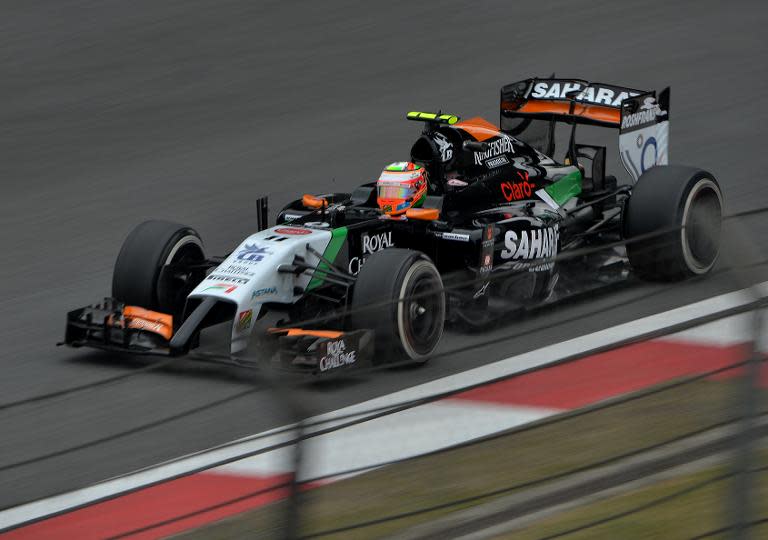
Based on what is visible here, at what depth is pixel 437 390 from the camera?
318cm

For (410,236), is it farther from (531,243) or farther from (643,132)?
(643,132)

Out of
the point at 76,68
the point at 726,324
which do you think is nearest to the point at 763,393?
the point at 726,324

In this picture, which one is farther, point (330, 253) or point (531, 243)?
point (531, 243)

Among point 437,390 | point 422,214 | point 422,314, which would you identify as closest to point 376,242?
point 422,214

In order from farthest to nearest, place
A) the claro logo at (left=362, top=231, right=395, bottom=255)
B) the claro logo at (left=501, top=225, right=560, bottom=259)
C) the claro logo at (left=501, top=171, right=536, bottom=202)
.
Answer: the claro logo at (left=501, top=171, right=536, bottom=202) < the claro logo at (left=501, top=225, right=560, bottom=259) < the claro logo at (left=362, top=231, right=395, bottom=255)

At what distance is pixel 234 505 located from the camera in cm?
319

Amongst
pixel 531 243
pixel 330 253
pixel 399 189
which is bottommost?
pixel 531 243

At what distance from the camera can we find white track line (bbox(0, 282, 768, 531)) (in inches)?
121

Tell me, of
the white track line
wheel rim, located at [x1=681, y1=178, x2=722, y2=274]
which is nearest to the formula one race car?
wheel rim, located at [x1=681, y1=178, x2=722, y2=274]

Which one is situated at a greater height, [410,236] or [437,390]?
[437,390]

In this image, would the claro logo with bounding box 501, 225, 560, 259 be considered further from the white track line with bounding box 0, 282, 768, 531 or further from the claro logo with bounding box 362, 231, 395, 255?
the white track line with bounding box 0, 282, 768, 531

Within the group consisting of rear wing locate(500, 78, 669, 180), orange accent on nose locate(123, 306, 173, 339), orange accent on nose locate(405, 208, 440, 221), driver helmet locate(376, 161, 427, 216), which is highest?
rear wing locate(500, 78, 669, 180)

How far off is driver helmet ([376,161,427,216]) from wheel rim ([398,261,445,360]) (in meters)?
0.64

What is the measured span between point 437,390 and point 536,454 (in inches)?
11.7
